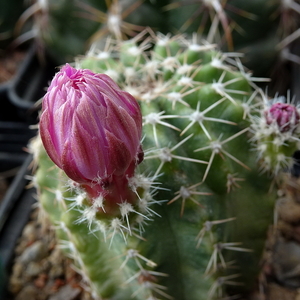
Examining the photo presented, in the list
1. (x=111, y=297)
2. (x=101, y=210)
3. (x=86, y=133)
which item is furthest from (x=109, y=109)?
(x=111, y=297)

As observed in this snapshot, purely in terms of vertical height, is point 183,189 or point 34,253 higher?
point 183,189

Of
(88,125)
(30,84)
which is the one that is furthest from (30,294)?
(30,84)

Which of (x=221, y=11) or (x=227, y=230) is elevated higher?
(x=221, y=11)

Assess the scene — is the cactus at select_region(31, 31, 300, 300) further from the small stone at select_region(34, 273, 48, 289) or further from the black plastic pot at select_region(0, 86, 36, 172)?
the black plastic pot at select_region(0, 86, 36, 172)

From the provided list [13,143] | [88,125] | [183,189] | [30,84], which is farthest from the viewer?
[30,84]

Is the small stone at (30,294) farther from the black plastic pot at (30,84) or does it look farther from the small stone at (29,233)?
the black plastic pot at (30,84)

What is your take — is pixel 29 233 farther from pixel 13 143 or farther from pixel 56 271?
pixel 13 143

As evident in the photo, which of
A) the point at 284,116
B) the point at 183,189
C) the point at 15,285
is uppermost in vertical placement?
the point at 284,116

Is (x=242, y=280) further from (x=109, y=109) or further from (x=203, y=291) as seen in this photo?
(x=109, y=109)
